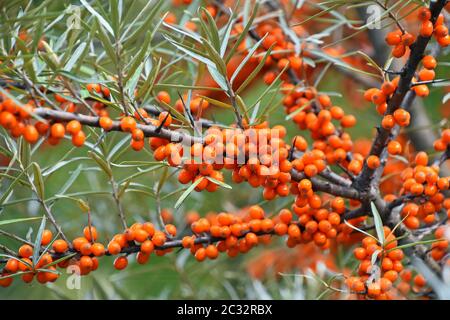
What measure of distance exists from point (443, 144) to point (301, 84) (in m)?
0.21

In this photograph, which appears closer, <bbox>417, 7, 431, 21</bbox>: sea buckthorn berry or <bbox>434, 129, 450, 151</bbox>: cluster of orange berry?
<bbox>417, 7, 431, 21</bbox>: sea buckthorn berry

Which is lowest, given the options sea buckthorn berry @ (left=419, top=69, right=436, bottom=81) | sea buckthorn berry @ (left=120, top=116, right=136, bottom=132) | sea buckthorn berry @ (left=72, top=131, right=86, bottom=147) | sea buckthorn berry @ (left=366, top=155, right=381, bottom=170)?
sea buckthorn berry @ (left=366, top=155, right=381, bottom=170)

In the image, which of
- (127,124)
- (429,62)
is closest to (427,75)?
(429,62)

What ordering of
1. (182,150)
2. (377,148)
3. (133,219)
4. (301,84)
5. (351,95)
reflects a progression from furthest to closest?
1. (351,95)
2. (133,219)
3. (301,84)
4. (377,148)
5. (182,150)

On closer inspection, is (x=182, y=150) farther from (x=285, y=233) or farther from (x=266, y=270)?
(x=266, y=270)

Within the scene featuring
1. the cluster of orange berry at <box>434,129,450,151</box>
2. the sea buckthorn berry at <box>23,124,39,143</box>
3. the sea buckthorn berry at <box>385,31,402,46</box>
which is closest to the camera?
the sea buckthorn berry at <box>23,124,39,143</box>

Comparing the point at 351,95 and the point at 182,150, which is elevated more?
the point at 351,95

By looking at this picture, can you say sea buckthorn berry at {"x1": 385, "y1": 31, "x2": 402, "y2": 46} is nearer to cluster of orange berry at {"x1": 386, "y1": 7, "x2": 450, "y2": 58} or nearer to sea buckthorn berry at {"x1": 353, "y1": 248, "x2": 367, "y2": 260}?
cluster of orange berry at {"x1": 386, "y1": 7, "x2": 450, "y2": 58}

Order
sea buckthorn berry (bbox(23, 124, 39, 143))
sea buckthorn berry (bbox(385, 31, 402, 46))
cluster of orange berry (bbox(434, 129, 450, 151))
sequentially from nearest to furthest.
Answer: sea buckthorn berry (bbox(23, 124, 39, 143)) → sea buckthorn berry (bbox(385, 31, 402, 46)) → cluster of orange berry (bbox(434, 129, 450, 151))

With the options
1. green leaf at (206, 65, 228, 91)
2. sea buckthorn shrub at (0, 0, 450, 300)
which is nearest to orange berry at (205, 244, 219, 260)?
sea buckthorn shrub at (0, 0, 450, 300)

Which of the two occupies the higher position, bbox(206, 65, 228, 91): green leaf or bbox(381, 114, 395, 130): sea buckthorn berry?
bbox(206, 65, 228, 91): green leaf

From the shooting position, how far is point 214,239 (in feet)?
2.42

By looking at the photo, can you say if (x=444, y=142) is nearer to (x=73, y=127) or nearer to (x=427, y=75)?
(x=427, y=75)
